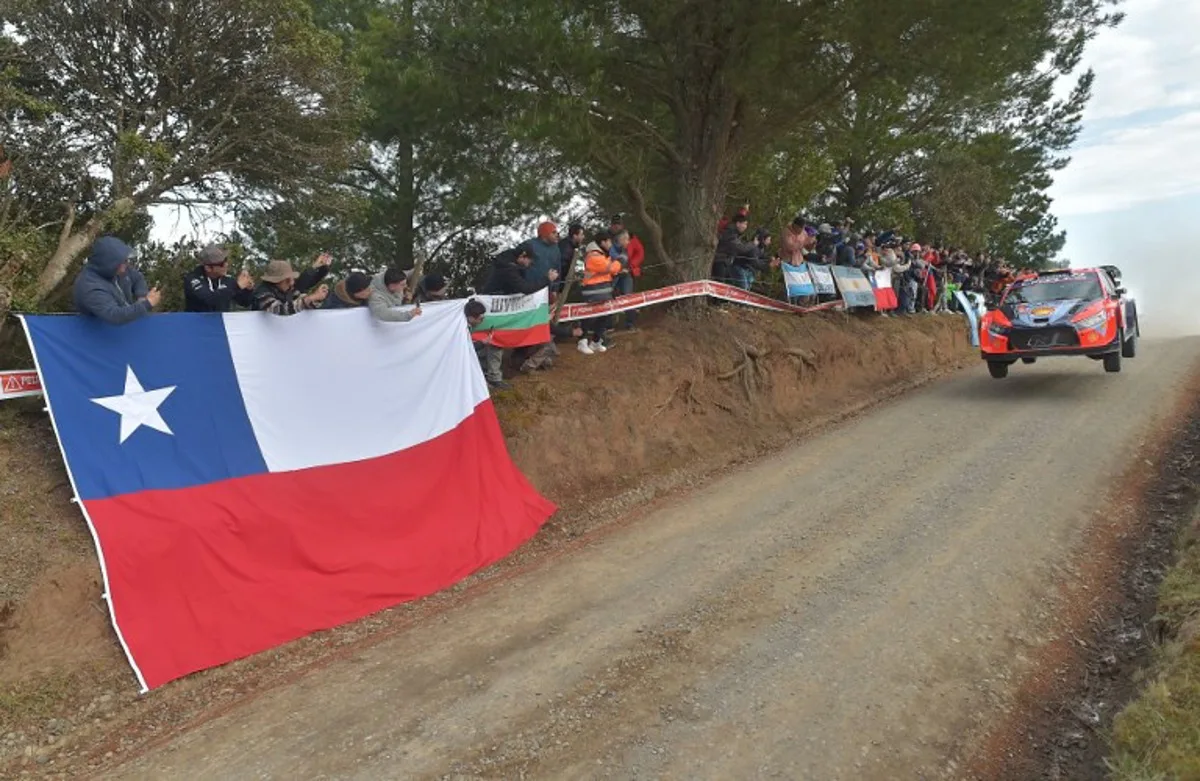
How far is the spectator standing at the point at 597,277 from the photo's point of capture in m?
10.8

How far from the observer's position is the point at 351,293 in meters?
7.32

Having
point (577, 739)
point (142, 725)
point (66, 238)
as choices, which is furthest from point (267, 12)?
point (577, 739)

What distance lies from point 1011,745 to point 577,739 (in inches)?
98.8

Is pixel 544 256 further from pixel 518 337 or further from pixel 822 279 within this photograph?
pixel 822 279

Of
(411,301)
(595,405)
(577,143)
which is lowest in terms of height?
(595,405)

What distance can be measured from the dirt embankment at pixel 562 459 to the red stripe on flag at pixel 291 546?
0.62 feet

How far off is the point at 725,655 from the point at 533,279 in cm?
600

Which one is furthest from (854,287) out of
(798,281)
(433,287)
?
(433,287)

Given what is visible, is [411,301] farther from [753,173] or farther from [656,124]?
[753,173]

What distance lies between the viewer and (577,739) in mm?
4363

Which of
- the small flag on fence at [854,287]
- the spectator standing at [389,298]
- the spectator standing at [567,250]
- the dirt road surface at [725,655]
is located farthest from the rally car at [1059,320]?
the spectator standing at [389,298]

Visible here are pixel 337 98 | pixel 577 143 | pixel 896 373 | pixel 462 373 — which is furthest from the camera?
pixel 896 373

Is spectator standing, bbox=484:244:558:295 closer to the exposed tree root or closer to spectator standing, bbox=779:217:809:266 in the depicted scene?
the exposed tree root

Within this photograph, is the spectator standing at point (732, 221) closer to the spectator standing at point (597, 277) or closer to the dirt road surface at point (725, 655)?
the spectator standing at point (597, 277)
